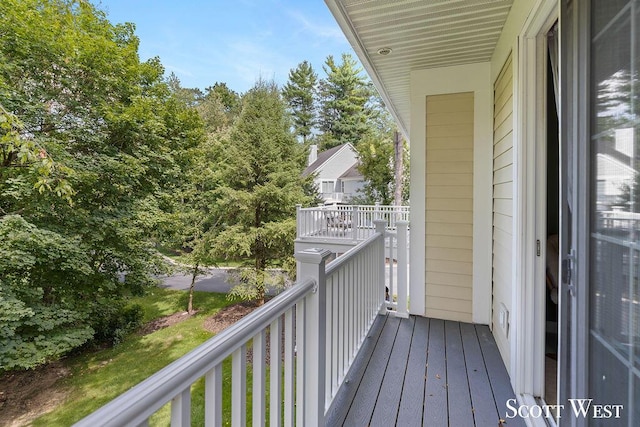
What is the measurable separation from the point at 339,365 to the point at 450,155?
2.43 m

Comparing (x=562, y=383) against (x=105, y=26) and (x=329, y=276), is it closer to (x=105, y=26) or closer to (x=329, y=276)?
(x=329, y=276)

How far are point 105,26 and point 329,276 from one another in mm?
7447

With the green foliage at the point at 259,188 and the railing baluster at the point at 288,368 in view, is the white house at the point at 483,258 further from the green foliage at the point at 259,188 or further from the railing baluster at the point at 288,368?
the green foliage at the point at 259,188

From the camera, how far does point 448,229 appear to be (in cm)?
346

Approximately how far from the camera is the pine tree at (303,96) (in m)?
24.8

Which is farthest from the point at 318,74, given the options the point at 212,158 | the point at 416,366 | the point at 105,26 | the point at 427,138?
the point at 416,366

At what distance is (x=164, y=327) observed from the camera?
314 inches

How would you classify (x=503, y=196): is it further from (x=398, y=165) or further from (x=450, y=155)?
(x=398, y=165)

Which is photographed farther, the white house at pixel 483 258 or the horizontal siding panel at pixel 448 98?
the horizontal siding panel at pixel 448 98

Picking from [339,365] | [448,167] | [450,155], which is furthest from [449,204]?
[339,365]

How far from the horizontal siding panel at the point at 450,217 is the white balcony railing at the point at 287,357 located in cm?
91

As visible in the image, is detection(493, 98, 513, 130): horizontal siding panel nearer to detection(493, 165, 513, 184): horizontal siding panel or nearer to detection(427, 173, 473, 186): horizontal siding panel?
detection(493, 165, 513, 184): horizontal siding panel

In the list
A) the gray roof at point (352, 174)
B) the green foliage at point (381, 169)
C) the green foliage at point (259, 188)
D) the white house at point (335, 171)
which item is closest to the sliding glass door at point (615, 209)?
the green foliage at point (259, 188)

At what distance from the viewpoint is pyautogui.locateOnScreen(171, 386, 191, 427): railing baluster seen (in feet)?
2.49
